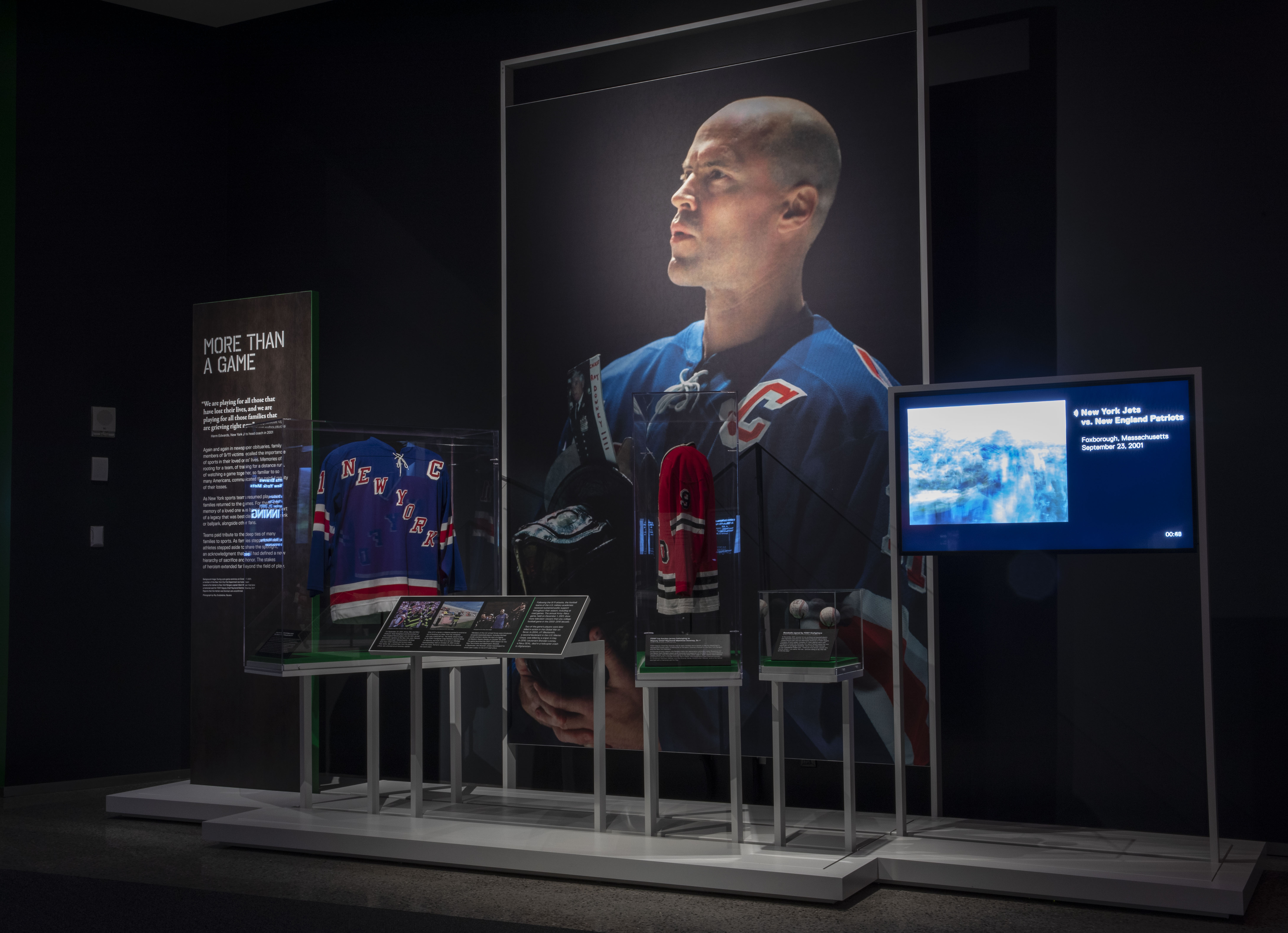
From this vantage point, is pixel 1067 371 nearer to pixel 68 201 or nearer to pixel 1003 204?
pixel 1003 204

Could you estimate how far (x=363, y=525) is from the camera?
5.41 metres

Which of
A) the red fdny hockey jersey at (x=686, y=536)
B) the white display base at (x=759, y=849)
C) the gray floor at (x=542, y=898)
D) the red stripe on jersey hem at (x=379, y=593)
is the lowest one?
the gray floor at (x=542, y=898)

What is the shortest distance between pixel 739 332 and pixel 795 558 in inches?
43.0

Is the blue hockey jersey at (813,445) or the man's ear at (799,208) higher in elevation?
the man's ear at (799,208)

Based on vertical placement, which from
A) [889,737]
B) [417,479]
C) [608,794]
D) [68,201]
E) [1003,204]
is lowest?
[608,794]

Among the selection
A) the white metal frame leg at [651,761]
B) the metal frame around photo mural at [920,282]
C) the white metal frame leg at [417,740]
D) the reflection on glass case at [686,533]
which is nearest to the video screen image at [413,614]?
the white metal frame leg at [417,740]

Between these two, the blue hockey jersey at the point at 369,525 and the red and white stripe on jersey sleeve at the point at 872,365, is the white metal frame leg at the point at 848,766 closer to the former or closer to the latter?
the red and white stripe on jersey sleeve at the point at 872,365

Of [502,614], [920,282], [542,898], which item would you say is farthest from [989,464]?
[542,898]

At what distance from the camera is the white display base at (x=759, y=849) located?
158 inches

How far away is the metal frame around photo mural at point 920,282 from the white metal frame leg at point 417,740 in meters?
0.60

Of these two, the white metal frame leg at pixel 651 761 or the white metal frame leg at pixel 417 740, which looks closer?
the white metal frame leg at pixel 651 761

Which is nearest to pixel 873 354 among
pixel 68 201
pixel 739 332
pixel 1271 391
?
pixel 739 332

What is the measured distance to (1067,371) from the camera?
16.3 feet

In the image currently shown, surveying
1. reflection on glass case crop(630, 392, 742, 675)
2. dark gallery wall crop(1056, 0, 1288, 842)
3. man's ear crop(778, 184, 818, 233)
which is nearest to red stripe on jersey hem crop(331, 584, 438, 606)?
reflection on glass case crop(630, 392, 742, 675)
